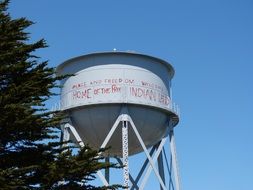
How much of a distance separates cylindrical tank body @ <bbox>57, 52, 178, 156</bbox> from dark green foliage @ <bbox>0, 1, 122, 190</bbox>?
8.95 metres

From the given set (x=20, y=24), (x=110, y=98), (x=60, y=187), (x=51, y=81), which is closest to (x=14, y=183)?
(x=60, y=187)

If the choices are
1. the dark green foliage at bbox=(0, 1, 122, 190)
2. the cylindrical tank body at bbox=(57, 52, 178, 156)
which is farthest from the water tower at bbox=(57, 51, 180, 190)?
the dark green foliage at bbox=(0, 1, 122, 190)

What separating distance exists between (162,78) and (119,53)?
8.65 ft

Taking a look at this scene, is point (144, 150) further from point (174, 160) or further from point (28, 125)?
point (28, 125)

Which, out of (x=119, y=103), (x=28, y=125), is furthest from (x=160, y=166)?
(x=28, y=125)

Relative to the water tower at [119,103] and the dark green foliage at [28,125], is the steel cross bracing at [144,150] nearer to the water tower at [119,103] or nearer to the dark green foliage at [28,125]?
the water tower at [119,103]

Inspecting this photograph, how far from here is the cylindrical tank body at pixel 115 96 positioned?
2252cm

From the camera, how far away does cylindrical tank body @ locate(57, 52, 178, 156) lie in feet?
73.9

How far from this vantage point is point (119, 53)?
76.6 feet

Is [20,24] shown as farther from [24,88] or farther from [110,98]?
[110,98]

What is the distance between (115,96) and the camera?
22.5 metres

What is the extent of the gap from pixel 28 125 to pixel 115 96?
10.3m

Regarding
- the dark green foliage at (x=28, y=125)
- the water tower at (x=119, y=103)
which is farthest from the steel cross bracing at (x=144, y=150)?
the dark green foliage at (x=28, y=125)

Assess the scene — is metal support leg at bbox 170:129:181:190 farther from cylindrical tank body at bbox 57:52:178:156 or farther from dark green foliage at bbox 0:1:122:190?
dark green foliage at bbox 0:1:122:190
